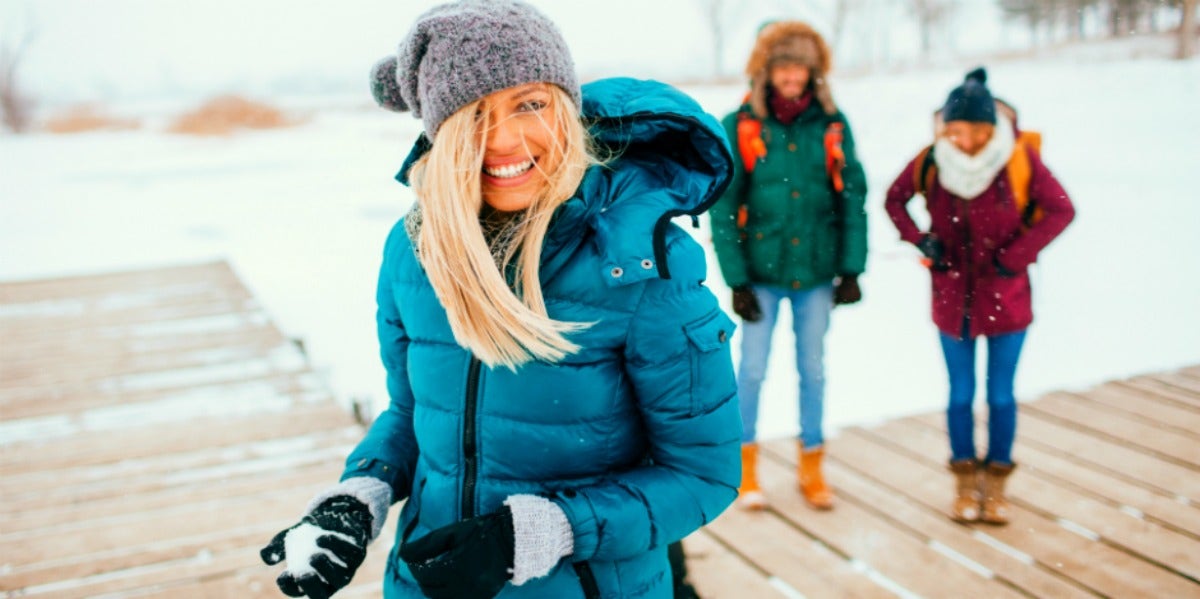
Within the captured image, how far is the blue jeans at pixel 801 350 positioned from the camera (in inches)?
126

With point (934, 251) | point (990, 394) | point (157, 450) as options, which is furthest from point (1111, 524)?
point (157, 450)

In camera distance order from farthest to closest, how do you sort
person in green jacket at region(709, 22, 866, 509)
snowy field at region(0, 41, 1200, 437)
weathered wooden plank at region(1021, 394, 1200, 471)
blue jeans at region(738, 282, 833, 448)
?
snowy field at region(0, 41, 1200, 437)
weathered wooden plank at region(1021, 394, 1200, 471)
blue jeans at region(738, 282, 833, 448)
person in green jacket at region(709, 22, 866, 509)

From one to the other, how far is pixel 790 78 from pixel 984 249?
941mm

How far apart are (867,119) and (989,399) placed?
17126mm

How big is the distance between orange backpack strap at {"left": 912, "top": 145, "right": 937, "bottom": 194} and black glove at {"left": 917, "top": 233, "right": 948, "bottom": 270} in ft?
0.68

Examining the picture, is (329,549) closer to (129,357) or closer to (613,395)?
(613,395)

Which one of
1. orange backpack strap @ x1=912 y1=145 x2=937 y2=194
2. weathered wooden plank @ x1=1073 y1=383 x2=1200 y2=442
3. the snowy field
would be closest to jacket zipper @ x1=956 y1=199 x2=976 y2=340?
orange backpack strap @ x1=912 y1=145 x2=937 y2=194

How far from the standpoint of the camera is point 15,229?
13422 millimetres

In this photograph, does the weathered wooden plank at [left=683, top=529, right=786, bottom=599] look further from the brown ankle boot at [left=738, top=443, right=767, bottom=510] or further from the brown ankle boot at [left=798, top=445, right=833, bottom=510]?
the brown ankle boot at [left=798, top=445, right=833, bottom=510]

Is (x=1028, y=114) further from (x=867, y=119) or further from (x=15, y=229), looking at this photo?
(x=15, y=229)

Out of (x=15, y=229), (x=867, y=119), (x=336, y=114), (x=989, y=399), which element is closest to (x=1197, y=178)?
(x=867, y=119)

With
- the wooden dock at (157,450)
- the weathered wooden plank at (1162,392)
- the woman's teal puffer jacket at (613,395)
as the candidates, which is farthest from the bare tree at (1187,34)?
the woman's teal puffer jacket at (613,395)

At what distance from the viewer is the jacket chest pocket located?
1.28 meters

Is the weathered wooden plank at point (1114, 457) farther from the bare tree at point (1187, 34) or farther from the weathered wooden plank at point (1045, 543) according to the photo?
the bare tree at point (1187, 34)
